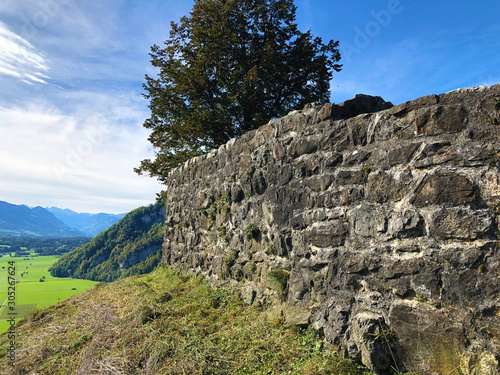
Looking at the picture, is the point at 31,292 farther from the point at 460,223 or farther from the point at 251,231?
the point at 460,223

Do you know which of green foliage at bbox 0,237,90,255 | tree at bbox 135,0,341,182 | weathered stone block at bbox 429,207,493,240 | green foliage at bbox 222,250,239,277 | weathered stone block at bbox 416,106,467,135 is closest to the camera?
weathered stone block at bbox 429,207,493,240

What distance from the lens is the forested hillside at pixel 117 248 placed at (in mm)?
43984

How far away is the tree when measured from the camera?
1137 centimetres

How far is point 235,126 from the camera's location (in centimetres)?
1220

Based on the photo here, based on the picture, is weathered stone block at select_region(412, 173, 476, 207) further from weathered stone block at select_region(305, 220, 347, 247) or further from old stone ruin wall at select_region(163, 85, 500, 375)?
weathered stone block at select_region(305, 220, 347, 247)

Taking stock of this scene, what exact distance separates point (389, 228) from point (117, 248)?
55.1 m

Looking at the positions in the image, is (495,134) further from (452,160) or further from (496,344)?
(496,344)

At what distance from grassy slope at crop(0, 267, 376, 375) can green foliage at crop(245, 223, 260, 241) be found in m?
1.07

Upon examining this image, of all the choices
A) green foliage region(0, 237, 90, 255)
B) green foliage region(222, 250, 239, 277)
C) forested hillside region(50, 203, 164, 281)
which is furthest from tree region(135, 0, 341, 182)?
green foliage region(0, 237, 90, 255)

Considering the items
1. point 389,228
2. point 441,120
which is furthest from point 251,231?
point 441,120

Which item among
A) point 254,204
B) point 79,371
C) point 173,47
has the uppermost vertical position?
point 173,47

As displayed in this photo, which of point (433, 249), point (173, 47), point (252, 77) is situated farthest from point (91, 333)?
point (173, 47)

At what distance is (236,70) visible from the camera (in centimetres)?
1141

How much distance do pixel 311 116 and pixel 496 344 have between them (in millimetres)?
2934
